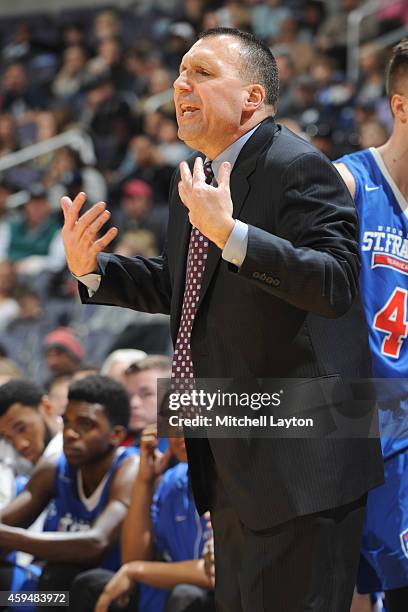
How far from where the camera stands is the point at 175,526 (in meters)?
4.39

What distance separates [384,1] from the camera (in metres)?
11.9

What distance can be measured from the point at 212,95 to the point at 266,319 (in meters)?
0.60

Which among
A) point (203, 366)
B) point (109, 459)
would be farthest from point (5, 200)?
point (203, 366)

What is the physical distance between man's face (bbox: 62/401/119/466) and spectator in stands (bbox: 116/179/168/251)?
16.0ft

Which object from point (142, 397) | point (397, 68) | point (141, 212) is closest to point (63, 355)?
point (142, 397)

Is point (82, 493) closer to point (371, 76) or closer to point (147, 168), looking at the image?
point (147, 168)

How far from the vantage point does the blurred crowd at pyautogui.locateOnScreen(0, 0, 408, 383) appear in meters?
8.58

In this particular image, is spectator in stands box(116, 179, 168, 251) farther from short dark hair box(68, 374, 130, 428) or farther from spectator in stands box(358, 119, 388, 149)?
short dark hair box(68, 374, 130, 428)

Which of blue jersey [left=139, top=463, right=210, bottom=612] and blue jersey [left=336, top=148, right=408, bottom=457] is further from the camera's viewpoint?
blue jersey [left=139, top=463, right=210, bottom=612]

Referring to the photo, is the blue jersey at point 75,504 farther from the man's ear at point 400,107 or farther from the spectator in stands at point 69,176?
the spectator in stands at point 69,176

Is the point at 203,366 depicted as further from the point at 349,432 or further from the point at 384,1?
the point at 384,1

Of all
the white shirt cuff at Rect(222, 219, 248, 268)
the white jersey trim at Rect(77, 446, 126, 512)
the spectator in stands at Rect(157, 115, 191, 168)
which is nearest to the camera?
the white shirt cuff at Rect(222, 219, 248, 268)

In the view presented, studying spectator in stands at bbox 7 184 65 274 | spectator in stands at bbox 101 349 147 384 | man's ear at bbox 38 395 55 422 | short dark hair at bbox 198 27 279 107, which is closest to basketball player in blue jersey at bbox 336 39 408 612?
short dark hair at bbox 198 27 279 107

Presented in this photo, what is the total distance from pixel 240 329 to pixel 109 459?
2104mm
